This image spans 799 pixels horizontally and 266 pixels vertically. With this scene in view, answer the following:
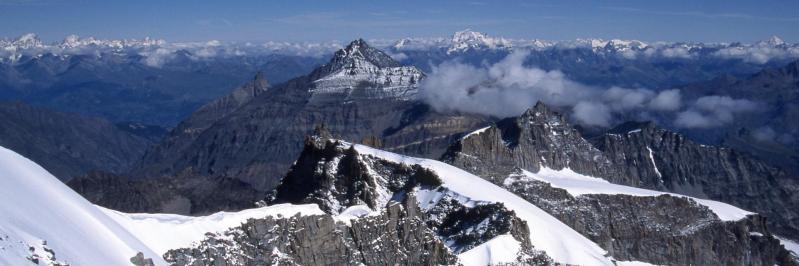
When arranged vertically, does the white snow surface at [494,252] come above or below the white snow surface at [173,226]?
below

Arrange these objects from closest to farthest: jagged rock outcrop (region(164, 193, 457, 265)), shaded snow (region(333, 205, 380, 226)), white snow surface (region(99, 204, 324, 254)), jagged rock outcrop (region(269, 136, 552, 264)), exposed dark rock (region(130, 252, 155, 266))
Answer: exposed dark rock (region(130, 252, 155, 266))
white snow surface (region(99, 204, 324, 254))
jagged rock outcrop (region(164, 193, 457, 265))
shaded snow (region(333, 205, 380, 226))
jagged rock outcrop (region(269, 136, 552, 264))

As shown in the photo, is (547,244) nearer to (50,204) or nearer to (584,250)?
(584,250)

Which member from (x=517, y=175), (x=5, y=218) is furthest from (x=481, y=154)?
(x=5, y=218)

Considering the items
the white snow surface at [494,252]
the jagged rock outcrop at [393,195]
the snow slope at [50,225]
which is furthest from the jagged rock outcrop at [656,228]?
the snow slope at [50,225]

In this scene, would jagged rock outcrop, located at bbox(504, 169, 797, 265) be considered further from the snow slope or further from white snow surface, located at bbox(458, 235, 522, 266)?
the snow slope

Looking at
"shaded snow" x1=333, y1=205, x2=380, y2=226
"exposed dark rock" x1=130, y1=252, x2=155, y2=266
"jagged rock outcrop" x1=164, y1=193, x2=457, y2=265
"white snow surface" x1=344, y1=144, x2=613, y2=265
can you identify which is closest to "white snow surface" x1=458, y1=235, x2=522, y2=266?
Result: "white snow surface" x1=344, y1=144, x2=613, y2=265

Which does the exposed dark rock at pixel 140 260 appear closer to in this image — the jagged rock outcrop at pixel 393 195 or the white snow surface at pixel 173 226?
the white snow surface at pixel 173 226

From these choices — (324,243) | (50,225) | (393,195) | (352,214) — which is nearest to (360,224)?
(352,214)
